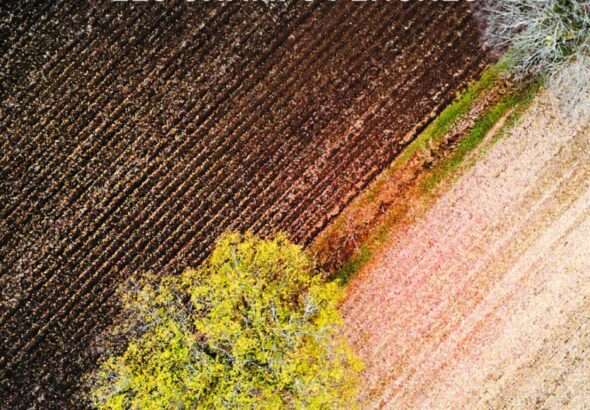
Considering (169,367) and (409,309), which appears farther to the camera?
(409,309)

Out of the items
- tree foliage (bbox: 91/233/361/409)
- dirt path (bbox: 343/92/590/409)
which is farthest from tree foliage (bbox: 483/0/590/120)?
tree foliage (bbox: 91/233/361/409)

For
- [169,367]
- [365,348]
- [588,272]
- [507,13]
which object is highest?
[507,13]

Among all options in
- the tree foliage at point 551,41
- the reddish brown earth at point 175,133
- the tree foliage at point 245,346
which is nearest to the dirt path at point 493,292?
the tree foliage at point 551,41

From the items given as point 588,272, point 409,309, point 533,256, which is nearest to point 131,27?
point 409,309

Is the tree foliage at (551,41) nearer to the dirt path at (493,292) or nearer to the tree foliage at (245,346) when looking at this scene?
the dirt path at (493,292)

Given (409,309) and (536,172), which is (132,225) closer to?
(409,309)

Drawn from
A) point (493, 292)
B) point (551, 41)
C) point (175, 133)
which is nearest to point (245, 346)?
point (175, 133)

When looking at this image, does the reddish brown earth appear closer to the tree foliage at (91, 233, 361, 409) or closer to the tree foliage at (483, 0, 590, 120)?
the tree foliage at (483, 0, 590, 120)

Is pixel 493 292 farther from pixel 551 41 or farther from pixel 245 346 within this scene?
pixel 245 346
